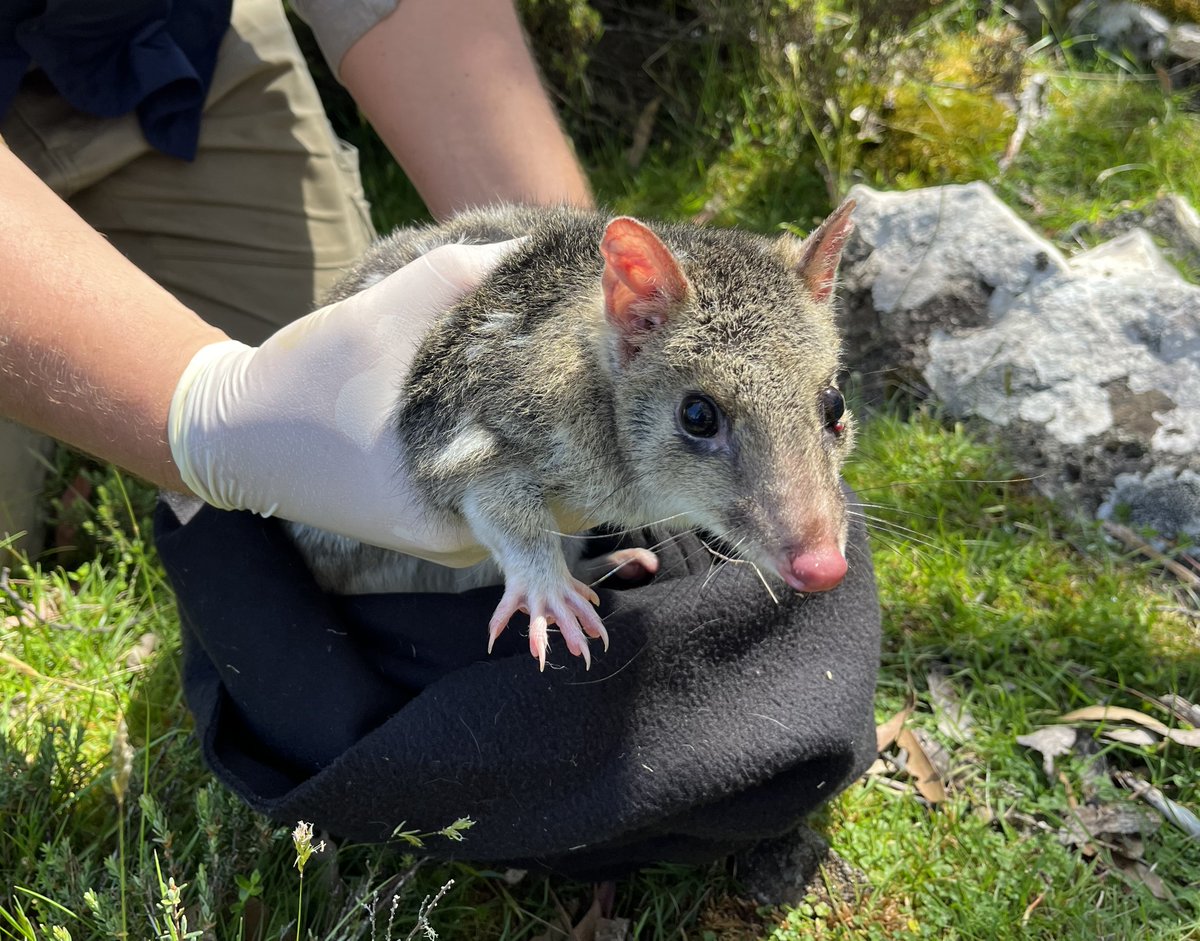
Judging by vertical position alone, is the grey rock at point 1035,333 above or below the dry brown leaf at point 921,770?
above

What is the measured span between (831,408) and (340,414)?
134 centimetres

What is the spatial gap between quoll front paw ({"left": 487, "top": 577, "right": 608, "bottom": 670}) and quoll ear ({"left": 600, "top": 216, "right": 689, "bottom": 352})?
642 mm

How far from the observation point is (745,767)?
259 cm

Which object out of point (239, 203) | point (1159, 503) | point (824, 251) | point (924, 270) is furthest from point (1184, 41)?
point (239, 203)

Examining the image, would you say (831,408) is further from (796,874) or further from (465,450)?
(796,874)

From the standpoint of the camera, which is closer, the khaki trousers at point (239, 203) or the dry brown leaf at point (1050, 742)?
the dry brown leaf at point (1050, 742)

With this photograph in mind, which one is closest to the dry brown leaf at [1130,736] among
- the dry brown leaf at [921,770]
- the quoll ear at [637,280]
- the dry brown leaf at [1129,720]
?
the dry brown leaf at [1129,720]

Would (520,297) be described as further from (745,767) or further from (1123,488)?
(1123,488)

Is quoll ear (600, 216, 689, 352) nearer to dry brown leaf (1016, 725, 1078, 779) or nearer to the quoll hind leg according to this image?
the quoll hind leg

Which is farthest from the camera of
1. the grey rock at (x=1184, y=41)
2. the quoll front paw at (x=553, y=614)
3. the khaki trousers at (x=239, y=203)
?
the grey rock at (x=1184, y=41)

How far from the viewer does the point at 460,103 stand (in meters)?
4.10

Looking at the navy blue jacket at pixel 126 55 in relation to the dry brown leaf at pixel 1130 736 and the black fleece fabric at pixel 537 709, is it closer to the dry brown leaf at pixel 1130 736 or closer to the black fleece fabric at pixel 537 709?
the black fleece fabric at pixel 537 709

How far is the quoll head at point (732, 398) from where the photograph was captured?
7.53ft

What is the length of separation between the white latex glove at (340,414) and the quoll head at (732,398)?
622 millimetres
